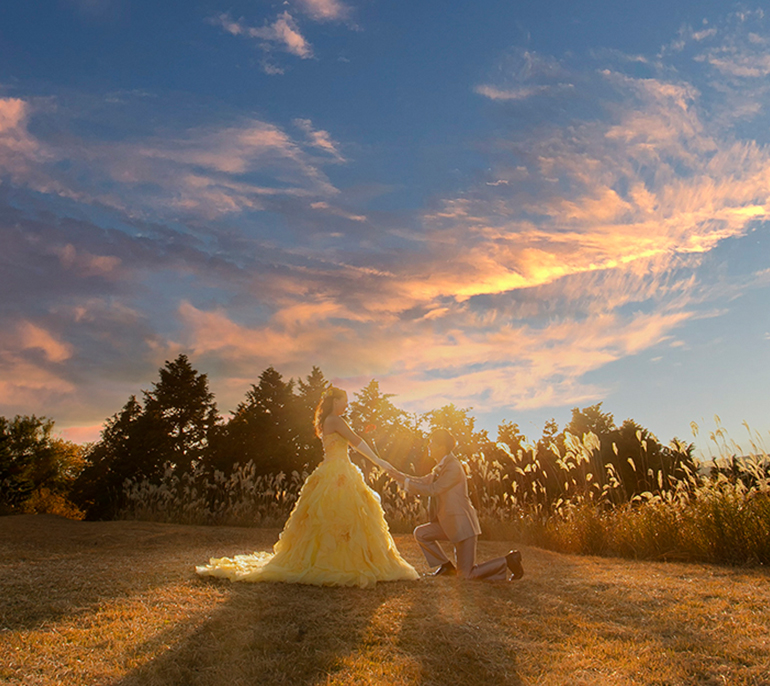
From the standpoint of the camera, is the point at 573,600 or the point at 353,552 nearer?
the point at 573,600

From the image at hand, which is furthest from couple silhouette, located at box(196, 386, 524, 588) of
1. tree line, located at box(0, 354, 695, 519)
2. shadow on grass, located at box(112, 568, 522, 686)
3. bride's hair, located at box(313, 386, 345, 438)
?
tree line, located at box(0, 354, 695, 519)

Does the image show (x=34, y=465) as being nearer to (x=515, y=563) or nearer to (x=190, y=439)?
(x=190, y=439)

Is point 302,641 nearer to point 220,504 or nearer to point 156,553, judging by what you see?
point 156,553

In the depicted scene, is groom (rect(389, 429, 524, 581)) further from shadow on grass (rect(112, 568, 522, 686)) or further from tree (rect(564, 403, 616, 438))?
tree (rect(564, 403, 616, 438))

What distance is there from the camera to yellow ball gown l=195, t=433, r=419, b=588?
Result: 19.7 ft

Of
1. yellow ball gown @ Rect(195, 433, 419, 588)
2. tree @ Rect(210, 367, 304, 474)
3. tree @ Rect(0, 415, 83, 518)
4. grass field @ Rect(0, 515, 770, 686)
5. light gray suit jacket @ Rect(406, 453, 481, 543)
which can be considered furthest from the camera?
tree @ Rect(210, 367, 304, 474)

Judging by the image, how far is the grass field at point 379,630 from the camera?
3561 mm

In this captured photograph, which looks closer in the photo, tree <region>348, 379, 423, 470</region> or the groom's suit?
the groom's suit

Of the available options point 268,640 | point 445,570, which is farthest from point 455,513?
point 268,640

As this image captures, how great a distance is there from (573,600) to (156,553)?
20.9ft

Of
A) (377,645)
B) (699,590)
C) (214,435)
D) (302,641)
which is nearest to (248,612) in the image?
(302,641)

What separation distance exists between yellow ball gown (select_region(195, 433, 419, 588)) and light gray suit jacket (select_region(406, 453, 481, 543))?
64cm

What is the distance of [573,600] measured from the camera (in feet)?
18.7

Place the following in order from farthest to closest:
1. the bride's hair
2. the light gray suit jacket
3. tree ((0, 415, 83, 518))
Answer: tree ((0, 415, 83, 518)) < the bride's hair < the light gray suit jacket
